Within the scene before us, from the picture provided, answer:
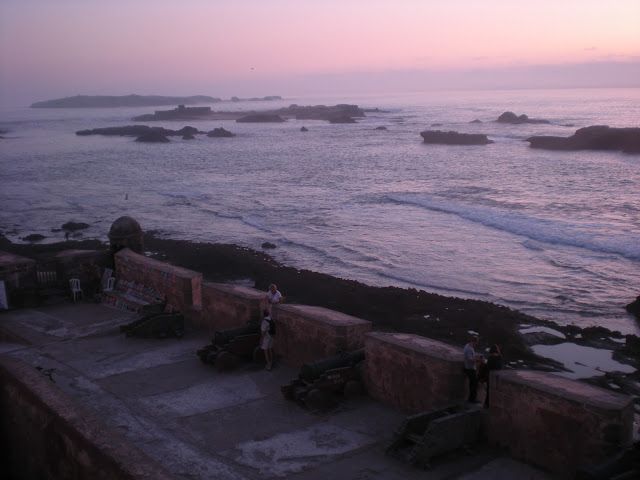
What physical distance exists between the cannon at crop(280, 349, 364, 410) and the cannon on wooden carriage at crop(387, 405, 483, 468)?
4.41 ft

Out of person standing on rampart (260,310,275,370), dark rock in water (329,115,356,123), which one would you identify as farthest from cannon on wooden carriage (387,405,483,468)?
dark rock in water (329,115,356,123)

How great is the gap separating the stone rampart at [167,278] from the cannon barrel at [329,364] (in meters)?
3.63

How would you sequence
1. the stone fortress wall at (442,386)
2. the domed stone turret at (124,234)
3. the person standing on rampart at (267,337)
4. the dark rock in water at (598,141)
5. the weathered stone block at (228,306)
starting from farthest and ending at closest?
the dark rock in water at (598,141), the domed stone turret at (124,234), the weathered stone block at (228,306), the person standing on rampart at (267,337), the stone fortress wall at (442,386)

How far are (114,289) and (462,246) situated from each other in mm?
18066

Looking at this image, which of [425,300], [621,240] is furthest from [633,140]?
[425,300]

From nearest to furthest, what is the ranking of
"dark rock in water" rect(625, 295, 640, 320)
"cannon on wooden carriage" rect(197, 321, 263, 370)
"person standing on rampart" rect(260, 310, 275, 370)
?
1. "person standing on rampart" rect(260, 310, 275, 370)
2. "cannon on wooden carriage" rect(197, 321, 263, 370)
3. "dark rock in water" rect(625, 295, 640, 320)

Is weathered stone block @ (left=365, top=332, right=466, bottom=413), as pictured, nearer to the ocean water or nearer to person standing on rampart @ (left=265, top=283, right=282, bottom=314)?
person standing on rampart @ (left=265, top=283, right=282, bottom=314)

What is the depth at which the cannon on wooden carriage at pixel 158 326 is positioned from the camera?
1080cm

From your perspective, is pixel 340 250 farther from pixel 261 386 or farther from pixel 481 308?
pixel 261 386

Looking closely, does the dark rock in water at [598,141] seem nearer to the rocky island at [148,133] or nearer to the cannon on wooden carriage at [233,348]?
the rocky island at [148,133]

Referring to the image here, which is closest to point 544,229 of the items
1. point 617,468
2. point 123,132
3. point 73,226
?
point 73,226

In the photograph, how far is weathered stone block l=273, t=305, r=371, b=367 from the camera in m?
8.78

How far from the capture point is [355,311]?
19875 mm

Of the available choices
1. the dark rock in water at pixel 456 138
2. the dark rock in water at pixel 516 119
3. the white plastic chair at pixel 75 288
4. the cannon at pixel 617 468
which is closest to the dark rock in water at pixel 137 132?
the dark rock in water at pixel 456 138
